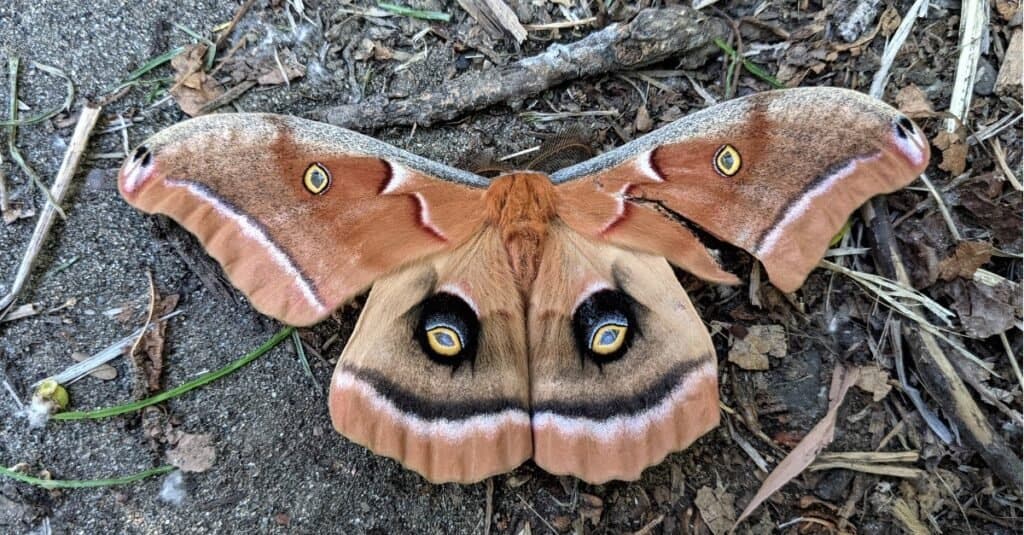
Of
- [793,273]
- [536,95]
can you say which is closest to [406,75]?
[536,95]

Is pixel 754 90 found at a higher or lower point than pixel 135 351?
higher

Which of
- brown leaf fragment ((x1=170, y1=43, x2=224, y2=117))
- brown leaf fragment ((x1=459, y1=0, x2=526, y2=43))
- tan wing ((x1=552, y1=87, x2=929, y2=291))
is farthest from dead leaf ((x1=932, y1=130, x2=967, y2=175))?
brown leaf fragment ((x1=170, y1=43, x2=224, y2=117))

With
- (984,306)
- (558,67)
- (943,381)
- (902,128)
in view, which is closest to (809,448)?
(943,381)

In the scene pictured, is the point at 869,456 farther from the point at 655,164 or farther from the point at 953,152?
the point at 655,164

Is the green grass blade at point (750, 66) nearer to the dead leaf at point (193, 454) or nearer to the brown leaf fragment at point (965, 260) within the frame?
the brown leaf fragment at point (965, 260)

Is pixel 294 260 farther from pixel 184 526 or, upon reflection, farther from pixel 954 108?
pixel 954 108

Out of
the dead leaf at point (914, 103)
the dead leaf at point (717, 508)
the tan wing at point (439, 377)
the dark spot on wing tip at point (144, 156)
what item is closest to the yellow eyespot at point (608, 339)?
the tan wing at point (439, 377)
